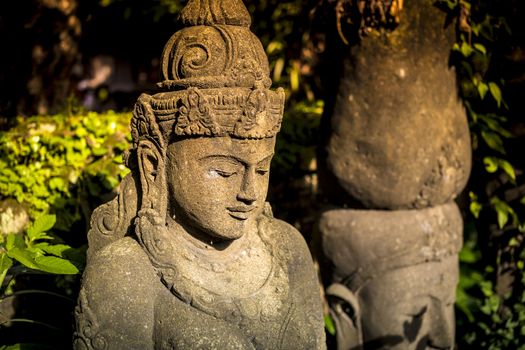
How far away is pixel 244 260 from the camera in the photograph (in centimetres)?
290

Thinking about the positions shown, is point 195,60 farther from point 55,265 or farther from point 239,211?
point 55,265

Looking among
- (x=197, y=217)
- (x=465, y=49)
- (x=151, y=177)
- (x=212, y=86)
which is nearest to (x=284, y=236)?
(x=197, y=217)

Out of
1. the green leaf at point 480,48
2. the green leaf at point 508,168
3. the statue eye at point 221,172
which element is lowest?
the green leaf at point 508,168

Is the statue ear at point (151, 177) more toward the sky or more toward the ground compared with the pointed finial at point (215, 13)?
more toward the ground

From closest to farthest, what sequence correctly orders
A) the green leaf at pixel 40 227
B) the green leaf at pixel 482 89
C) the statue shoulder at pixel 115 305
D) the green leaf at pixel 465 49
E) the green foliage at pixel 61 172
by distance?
the statue shoulder at pixel 115 305 < the green leaf at pixel 40 227 < the green leaf at pixel 465 49 < the green foliage at pixel 61 172 < the green leaf at pixel 482 89

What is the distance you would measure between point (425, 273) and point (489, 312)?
46.6 inches

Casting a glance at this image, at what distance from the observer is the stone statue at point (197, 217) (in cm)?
266

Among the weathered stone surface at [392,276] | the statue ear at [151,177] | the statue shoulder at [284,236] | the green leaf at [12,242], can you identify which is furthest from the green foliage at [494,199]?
the green leaf at [12,242]

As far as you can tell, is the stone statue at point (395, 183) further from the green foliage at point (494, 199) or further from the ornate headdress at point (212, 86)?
the ornate headdress at point (212, 86)

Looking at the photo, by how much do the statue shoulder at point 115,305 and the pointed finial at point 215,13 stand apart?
3.02 feet

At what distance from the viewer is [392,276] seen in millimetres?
4039

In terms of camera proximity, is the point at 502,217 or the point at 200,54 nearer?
the point at 200,54

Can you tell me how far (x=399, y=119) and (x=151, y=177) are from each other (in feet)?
5.18

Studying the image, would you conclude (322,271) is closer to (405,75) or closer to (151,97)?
(405,75)
